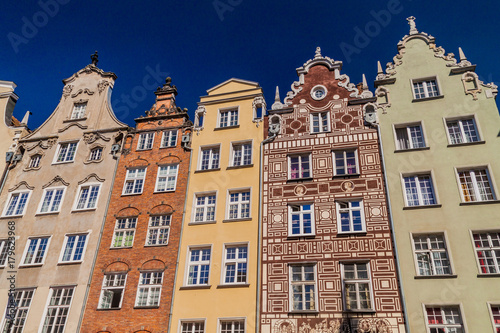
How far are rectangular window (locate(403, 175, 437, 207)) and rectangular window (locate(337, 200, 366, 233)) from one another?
A: 8.41ft

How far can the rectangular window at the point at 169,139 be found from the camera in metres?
31.6

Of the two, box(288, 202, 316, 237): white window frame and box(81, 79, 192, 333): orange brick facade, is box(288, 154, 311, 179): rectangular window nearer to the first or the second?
box(288, 202, 316, 237): white window frame

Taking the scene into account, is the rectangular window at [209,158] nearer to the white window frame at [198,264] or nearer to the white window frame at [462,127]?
the white window frame at [198,264]

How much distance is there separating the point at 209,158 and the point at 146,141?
17.2 ft

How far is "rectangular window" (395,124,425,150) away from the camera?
2636cm

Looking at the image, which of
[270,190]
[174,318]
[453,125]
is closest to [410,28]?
[453,125]

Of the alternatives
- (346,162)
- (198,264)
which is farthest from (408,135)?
(198,264)

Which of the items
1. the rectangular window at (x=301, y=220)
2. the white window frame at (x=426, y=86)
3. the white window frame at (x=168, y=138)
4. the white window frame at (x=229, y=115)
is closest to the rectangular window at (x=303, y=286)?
the rectangular window at (x=301, y=220)

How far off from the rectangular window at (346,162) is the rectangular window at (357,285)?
5.55 meters

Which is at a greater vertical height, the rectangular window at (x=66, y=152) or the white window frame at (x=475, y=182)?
the rectangular window at (x=66, y=152)

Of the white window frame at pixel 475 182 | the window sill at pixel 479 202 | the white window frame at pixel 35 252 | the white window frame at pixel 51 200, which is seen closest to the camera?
the window sill at pixel 479 202

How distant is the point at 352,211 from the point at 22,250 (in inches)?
823

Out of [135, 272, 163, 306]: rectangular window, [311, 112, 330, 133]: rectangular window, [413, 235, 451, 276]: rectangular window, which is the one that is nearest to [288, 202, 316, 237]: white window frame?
[311, 112, 330, 133]: rectangular window

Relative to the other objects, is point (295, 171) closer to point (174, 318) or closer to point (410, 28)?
point (174, 318)
